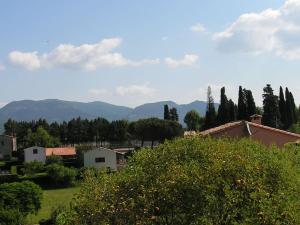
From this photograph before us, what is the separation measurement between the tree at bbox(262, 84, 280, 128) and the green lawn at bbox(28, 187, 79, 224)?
32.5 meters

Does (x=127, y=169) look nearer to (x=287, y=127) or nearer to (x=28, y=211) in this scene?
(x=28, y=211)

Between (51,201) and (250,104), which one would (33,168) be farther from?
(250,104)

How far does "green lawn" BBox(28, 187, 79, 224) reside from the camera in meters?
43.1

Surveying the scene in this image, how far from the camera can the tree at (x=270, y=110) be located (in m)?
81.7

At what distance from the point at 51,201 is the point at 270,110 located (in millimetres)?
41484

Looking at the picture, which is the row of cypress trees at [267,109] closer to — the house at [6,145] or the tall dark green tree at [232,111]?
the tall dark green tree at [232,111]

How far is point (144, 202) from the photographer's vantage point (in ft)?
39.6

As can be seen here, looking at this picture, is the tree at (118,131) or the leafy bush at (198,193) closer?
the leafy bush at (198,193)

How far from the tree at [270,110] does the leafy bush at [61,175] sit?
101 feet

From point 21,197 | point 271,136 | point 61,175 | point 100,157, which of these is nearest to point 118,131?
point 100,157

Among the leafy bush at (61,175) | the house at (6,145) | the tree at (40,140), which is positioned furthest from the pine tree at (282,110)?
the house at (6,145)

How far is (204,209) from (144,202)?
1.30m

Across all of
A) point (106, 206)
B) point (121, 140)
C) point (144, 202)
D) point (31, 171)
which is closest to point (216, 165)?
point (144, 202)

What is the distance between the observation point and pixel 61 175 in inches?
2562
